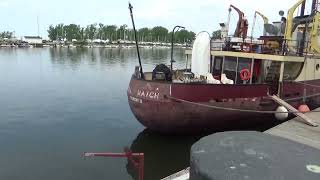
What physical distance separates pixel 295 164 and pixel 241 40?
1432 centimetres

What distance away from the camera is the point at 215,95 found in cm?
1320

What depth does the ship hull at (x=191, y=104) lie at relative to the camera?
12828 mm

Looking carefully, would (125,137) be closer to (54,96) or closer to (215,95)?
(215,95)

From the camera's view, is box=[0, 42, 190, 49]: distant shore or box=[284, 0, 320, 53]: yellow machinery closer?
box=[284, 0, 320, 53]: yellow machinery

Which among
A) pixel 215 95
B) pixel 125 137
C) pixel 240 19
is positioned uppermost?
pixel 240 19

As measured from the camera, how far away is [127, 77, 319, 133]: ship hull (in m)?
12.8

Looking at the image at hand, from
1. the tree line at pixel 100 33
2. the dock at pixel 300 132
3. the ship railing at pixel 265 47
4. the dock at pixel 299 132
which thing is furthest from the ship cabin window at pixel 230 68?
the tree line at pixel 100 33

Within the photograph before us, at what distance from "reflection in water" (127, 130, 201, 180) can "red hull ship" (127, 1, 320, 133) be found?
0.59 metres

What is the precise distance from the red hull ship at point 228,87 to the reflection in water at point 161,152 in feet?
1.95

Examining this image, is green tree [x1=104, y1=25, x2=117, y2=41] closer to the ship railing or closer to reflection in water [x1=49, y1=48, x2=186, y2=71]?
reflection in water [x1=49, y1=48, x2=186, y2=71]

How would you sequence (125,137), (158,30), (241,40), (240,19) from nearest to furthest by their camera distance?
1. (125,137)
2. (241,40)
3. (240,19)
4. (158,30)

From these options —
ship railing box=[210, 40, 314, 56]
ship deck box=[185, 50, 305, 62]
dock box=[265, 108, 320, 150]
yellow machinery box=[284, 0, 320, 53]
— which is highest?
yellow machinery box=[284, 0, 320, 53]

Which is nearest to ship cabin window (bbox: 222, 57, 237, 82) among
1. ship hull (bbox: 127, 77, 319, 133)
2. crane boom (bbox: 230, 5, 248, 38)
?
ship hull (bbox: 127, 77, 319, 133)

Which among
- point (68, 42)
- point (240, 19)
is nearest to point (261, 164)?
point (240, 19)
